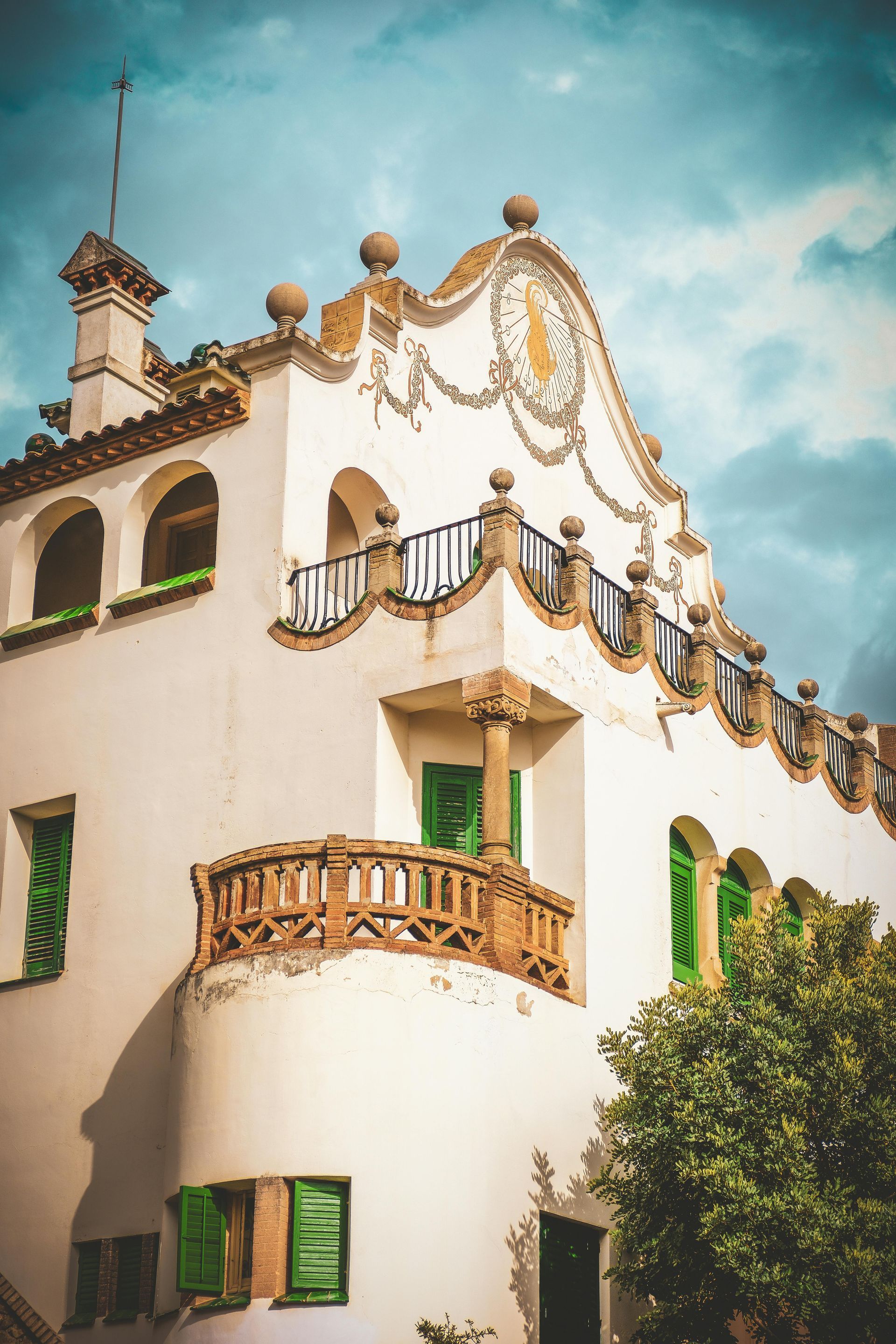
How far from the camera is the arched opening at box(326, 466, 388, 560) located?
22844mm

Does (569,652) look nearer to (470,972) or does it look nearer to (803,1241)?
(470,972)

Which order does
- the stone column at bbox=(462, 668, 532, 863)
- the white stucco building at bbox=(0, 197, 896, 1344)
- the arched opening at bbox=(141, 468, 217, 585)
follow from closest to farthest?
1. the white stucco building at bbox=(0, 197, 896, 1344)
2. the stone column at bbox=(462, 668, 532, 863)
3. the arched opening at bbox=(141, 468, 217, 585)

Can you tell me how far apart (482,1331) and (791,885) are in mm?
9071

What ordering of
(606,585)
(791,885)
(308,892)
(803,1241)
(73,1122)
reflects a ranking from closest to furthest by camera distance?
(803,1241)
(308,892)
(73,1122)
(606,585)
(791,885)

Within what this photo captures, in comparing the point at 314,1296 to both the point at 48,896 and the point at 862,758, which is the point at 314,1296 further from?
the point at 862,758

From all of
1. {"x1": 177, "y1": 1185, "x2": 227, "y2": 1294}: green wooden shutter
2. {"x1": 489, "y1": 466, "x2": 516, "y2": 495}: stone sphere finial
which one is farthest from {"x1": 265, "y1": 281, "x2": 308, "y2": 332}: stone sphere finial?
{"x1": 177, "y1": 1185, "x2": 227, "y2": 1294}: green wooden shutter

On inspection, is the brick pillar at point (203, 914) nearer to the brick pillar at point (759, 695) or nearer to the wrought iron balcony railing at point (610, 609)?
the wrought iron balcony railing at point (610, 609)

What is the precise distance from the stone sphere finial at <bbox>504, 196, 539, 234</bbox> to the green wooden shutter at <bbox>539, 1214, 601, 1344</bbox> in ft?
43.7

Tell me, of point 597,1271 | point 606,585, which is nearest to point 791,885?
point 606,585

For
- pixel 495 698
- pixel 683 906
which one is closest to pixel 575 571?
pixel 495 698

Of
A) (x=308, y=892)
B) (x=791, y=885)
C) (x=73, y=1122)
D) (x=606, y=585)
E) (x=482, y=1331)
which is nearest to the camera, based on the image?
(x=482, y=1331)

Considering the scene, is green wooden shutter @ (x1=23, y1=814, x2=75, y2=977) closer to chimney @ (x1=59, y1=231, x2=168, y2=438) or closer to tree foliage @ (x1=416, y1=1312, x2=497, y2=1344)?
chimney @ (x1=59, y1=231, x2=168, y2=438)

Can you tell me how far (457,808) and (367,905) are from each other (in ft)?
10.7

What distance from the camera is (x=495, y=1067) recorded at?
17.9m
